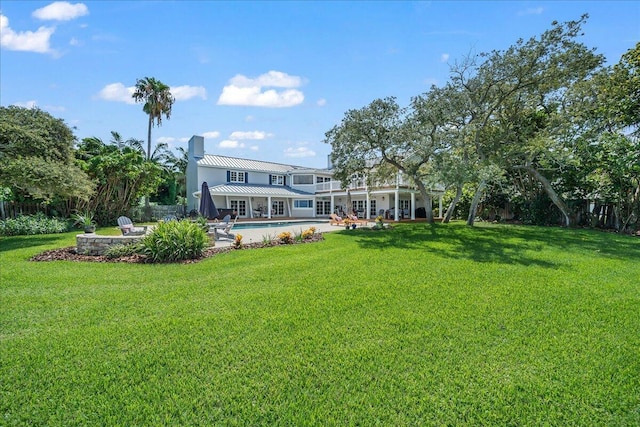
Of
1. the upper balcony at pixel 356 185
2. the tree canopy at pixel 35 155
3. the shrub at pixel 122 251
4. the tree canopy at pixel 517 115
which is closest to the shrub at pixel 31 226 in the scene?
the tree canopy at pixel 35 155

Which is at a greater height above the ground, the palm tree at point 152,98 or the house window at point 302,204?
the palm tree at point 152,98

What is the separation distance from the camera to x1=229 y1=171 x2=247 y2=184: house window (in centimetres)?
2981

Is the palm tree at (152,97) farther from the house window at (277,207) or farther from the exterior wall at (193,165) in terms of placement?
the house window at (277,207)

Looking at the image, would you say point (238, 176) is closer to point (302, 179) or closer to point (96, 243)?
point (302, 179)

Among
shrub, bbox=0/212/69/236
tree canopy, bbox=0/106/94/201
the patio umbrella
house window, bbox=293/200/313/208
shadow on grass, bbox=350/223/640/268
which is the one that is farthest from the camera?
house window, bbox=293/200/313/208

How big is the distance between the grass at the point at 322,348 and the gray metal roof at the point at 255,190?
19100 mm

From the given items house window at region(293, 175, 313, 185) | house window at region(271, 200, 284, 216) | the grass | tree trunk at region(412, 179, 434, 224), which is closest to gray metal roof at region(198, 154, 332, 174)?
house window at region(293, 175, 313, 185)

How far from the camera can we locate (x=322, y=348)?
387 cm

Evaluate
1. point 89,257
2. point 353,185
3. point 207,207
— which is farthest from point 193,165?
point 89,257

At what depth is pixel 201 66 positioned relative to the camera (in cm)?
1303

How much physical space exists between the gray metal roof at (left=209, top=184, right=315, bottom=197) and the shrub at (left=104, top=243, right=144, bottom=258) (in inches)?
649

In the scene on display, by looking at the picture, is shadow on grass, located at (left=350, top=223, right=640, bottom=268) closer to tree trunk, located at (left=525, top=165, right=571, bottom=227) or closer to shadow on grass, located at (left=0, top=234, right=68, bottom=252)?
tree trunk, located at (left=525, top=165, right=571, bottom=227)

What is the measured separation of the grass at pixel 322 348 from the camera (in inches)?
113

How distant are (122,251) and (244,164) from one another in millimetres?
22875
